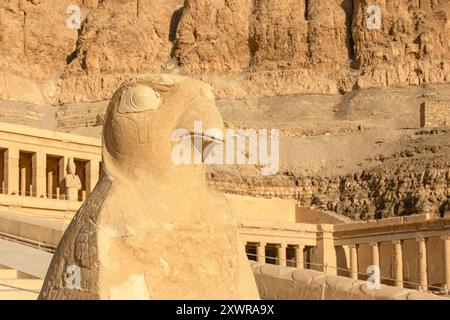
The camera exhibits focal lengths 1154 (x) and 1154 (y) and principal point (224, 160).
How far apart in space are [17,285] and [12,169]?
74.5 feet

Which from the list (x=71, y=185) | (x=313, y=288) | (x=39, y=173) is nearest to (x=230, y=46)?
(x=39, y=173)

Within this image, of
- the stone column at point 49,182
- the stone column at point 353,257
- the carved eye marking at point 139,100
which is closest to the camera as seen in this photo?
the carved eye marking at point 139,100

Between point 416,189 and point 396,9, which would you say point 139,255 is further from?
point 396,9

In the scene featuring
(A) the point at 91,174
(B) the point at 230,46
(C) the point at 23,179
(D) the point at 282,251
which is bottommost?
(D) the point at 282,251

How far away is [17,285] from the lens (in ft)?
65.0

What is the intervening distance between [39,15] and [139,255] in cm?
9647

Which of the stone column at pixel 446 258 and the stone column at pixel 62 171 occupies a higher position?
the stone column at pixel 62 171

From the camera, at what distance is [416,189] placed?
193 ft

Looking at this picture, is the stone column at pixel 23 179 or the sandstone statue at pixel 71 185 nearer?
the sandstone statue at pixel 71 185

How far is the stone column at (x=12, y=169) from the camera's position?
4166 cm

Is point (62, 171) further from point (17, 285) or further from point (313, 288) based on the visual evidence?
point (313, 288)

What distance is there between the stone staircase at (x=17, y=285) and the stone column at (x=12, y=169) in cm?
1975

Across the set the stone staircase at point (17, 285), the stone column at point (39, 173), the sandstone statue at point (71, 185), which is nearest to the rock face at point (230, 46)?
the stone column at point (39, 173)

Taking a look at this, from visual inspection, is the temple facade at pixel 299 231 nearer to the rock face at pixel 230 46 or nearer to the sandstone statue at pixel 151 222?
the sandstone statue at pixel 151 222
